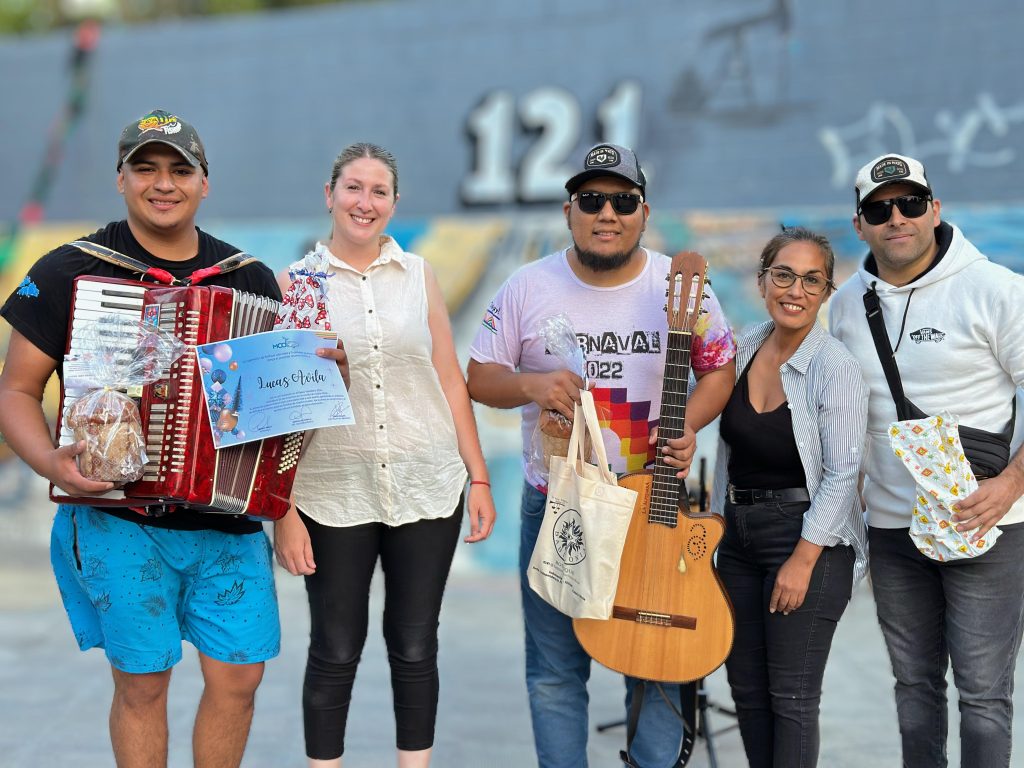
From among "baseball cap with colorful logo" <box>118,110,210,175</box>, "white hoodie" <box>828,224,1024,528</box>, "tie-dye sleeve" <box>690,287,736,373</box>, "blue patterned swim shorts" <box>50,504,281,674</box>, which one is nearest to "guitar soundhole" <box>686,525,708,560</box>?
"tie-dye sleeve" <box>690,287,736,373</box>

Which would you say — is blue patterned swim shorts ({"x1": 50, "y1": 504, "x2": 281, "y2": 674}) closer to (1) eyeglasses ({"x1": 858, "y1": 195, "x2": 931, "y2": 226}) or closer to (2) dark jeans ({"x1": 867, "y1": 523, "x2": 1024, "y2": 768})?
(2) dark jeans ({"x1": 867, "y1": 523, "x2": 1024, "y2": 768})

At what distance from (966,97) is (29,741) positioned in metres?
6.89

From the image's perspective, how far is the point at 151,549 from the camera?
9.36 ft

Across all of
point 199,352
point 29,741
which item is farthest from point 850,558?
point 29,741

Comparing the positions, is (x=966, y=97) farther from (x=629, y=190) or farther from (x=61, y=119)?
(x=61, y=119)

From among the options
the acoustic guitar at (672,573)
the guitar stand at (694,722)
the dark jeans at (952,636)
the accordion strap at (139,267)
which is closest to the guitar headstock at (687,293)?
the acoustic guitar at (672,573)

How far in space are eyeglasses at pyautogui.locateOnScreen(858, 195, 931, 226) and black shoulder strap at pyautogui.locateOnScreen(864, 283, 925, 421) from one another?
229 mm

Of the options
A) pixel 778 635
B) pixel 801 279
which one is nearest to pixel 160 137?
pixel 801 279

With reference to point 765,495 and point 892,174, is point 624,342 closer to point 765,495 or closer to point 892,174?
point 765,495

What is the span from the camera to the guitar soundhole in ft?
10.1

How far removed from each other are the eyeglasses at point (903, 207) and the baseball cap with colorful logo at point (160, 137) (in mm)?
2067

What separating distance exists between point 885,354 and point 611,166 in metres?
1.05

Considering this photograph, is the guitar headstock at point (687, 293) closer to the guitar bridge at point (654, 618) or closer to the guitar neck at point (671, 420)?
the guitar neck at point (671, 420)

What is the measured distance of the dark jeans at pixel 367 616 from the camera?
3.24 meters
